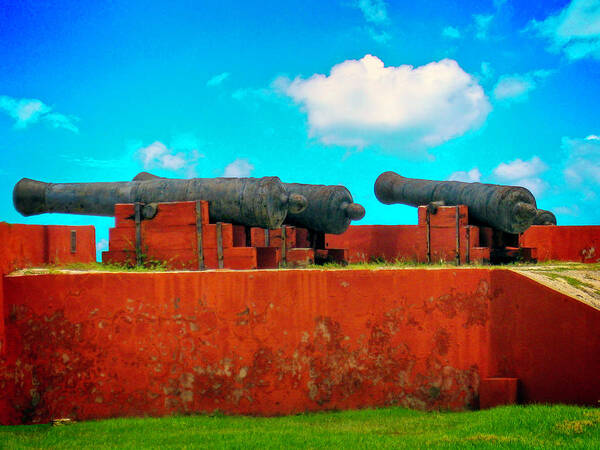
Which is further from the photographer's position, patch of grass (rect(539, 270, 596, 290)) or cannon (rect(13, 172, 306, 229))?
cannon (rect(13, 172, 306, 229))

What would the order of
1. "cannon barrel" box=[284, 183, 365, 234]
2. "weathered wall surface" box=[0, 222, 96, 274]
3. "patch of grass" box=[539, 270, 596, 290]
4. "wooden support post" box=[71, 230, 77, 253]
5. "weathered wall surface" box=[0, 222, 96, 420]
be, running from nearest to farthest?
"patch of grass" box=[539, 270, 596, 290], "weathered wall surface" box=[0, 222, 96, 420], "weathered wall surface" box=[0, 222, 96, 274], "wooden support post" box=[71, 230, 77, 253], "cannon barrel" box=[284, 183, 365, 234]

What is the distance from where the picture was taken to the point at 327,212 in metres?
11.4

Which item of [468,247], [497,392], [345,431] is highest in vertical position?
[468,247]

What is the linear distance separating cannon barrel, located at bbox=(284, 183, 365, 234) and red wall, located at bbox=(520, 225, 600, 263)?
495 centimetres

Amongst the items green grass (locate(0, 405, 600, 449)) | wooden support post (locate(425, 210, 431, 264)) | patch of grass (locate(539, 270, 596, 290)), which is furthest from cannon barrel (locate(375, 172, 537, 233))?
green grass (locate(0, 405, 600, 449))

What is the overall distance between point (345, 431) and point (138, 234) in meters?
4.65

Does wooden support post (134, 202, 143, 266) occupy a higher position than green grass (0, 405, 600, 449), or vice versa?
wooden support post (134, 202, 143, 266)

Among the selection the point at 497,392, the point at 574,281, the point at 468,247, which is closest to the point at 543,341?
the point at 497,392

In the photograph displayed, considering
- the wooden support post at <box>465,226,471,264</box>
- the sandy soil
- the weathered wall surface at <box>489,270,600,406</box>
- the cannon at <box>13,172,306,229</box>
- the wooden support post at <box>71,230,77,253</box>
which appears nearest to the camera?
the weathered wall surface at <box>489,270,600,406</box>

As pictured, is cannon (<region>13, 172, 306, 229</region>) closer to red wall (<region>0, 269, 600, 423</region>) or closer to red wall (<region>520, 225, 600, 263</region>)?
red wall (<region>0, 269, 600, 423</region>)

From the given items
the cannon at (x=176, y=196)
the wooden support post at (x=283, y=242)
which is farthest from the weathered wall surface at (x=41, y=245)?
the wooden support post at (x=283, y=242)

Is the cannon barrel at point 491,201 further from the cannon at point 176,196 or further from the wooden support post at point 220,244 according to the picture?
the wooden support post at point 220,244

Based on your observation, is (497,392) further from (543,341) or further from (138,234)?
(138,234)

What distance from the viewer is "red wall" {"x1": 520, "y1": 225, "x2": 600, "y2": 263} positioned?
13594 mm
